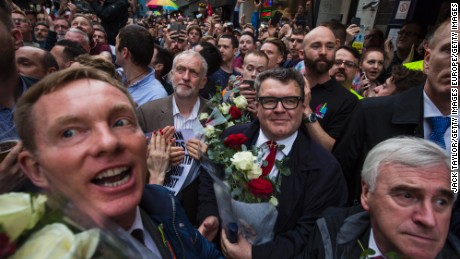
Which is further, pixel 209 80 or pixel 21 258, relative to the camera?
pixel 209 80

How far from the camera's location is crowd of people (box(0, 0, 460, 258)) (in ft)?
3.89

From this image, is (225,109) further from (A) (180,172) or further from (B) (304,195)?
(B) (304,195)

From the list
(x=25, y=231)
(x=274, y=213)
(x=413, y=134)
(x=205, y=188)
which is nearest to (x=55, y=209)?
(x=25, y=231)

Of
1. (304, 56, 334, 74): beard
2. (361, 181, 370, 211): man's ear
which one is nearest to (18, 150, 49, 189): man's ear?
(361, 181, 370, 211): man's ear

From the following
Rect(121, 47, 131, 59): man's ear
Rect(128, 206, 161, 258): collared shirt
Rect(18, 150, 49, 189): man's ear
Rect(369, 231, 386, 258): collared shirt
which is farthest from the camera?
Rect(121, 47, 131, 59): man's ear

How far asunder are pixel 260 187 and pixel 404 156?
0.74 metres

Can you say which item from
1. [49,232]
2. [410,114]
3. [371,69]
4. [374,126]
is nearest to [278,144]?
[374,126]

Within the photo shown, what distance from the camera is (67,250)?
56cm

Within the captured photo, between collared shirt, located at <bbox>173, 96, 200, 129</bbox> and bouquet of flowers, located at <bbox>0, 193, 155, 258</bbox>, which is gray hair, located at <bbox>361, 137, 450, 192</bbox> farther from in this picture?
collared shirt, located at <bbox>173, 96, 200, 129</bbox>

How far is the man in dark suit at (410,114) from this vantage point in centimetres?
202

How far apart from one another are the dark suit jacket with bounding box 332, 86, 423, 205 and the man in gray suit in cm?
108

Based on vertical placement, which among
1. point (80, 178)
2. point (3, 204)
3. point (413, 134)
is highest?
point (3, 204)

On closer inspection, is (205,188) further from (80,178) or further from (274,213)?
(80,178)

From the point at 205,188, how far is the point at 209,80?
9.85 feet
